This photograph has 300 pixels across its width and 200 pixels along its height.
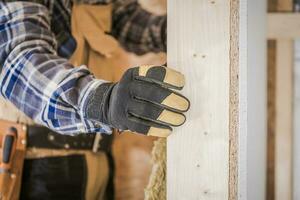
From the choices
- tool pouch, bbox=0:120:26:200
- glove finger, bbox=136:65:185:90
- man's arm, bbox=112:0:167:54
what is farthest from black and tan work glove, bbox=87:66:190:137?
man's arm, bbox=112:0:167:54

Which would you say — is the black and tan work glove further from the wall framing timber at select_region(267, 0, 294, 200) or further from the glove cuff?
the wall framing timber at select_region(267, 0, 294, 200)

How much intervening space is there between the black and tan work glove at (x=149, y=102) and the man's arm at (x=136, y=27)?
0.74 meters

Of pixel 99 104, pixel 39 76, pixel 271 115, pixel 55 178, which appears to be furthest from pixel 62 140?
Result: pixel 271 115

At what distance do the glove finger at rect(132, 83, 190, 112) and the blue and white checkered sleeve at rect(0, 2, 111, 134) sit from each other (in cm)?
13

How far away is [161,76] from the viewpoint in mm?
679

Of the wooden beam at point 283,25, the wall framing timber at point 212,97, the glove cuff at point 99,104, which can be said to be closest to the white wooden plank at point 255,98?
the wall framing timber at point 212,97

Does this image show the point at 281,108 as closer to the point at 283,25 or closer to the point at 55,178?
the point at 283,25

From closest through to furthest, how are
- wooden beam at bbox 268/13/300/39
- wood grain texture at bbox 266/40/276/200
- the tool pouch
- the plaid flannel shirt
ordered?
the plaid flannel shirt
the tool pouch
wooden beam at bbox 268/13/300/39
wood grain texture at bbox 266/40/276/200

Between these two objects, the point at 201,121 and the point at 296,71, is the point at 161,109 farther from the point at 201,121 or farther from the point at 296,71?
the point at 296,71

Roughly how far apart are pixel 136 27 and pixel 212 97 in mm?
777

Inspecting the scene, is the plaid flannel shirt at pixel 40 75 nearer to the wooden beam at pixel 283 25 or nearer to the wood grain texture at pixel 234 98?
the wood grain texture at pixel 234 98

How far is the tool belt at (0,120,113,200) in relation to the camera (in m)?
1.12

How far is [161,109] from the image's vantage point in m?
0.70

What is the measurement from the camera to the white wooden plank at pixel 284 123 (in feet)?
4.24
